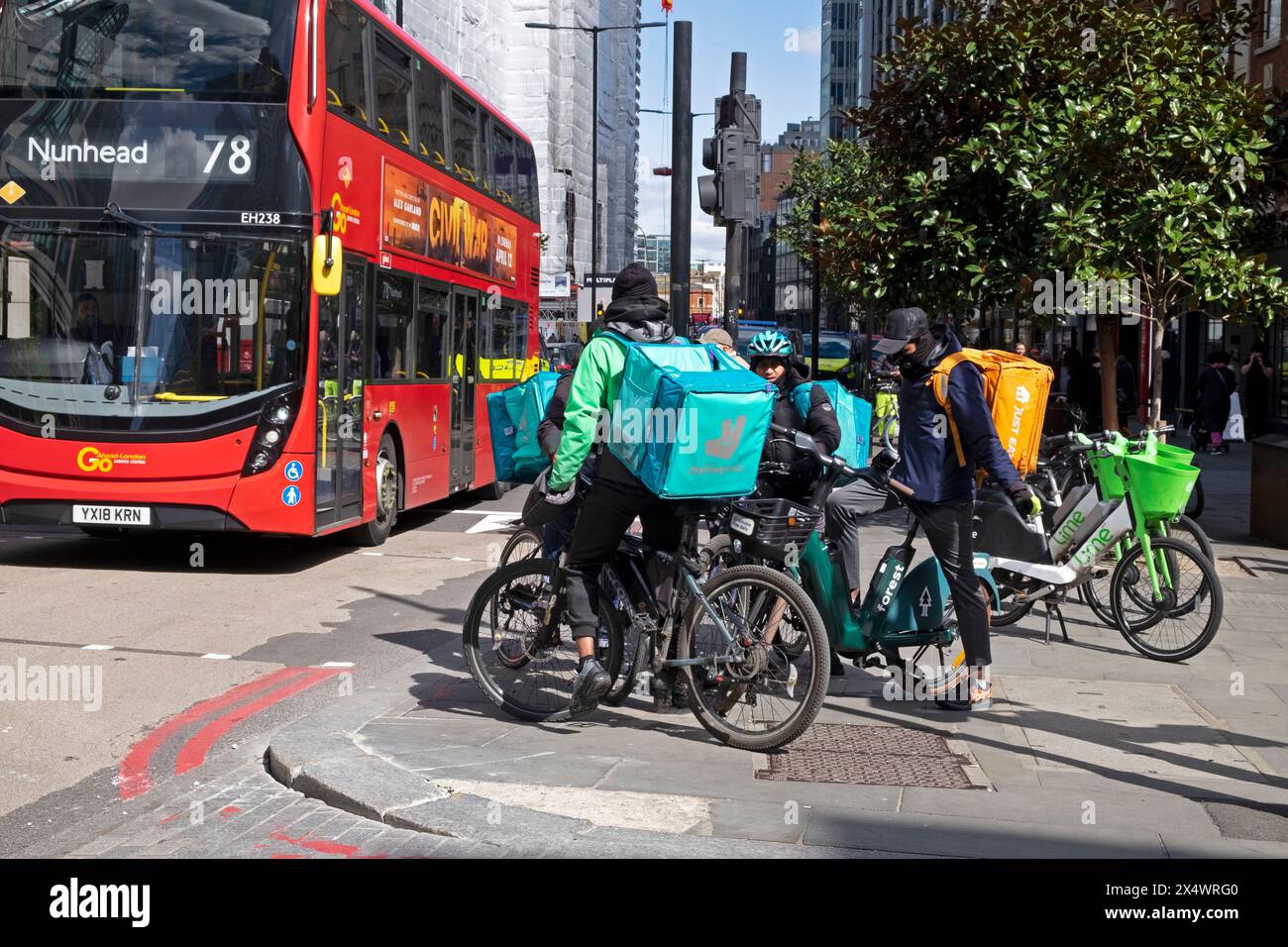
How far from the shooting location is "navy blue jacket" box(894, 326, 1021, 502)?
6699mm

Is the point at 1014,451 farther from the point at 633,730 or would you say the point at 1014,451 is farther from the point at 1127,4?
the point at 1127,4

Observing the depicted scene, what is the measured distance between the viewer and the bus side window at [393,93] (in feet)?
41.2

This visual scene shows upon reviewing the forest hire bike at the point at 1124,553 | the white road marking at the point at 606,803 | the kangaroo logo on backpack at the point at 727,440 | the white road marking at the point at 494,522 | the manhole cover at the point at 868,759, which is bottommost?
the manhole cover at the point at 868,759

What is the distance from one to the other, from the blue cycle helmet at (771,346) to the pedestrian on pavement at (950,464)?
79 centimetres

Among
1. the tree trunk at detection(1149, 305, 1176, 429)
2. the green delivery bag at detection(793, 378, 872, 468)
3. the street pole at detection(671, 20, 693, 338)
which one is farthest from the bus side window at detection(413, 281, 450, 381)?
the green delivery bag at detection(793, 378, 872, 468)

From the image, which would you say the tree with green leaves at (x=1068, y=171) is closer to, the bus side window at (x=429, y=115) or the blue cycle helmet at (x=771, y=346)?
the bus side window at (x=429, y=115)

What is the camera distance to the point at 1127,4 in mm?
12789

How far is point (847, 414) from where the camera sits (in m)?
7.88

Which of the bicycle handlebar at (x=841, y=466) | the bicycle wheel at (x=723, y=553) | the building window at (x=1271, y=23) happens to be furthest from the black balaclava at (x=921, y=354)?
the building window at (x=1271, y=23)

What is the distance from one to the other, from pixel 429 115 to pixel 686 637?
30.7ft

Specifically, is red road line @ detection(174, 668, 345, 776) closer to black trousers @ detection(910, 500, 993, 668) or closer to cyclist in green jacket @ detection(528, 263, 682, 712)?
cyclist in green jacket @ detection(528, 263, 682, 712)
